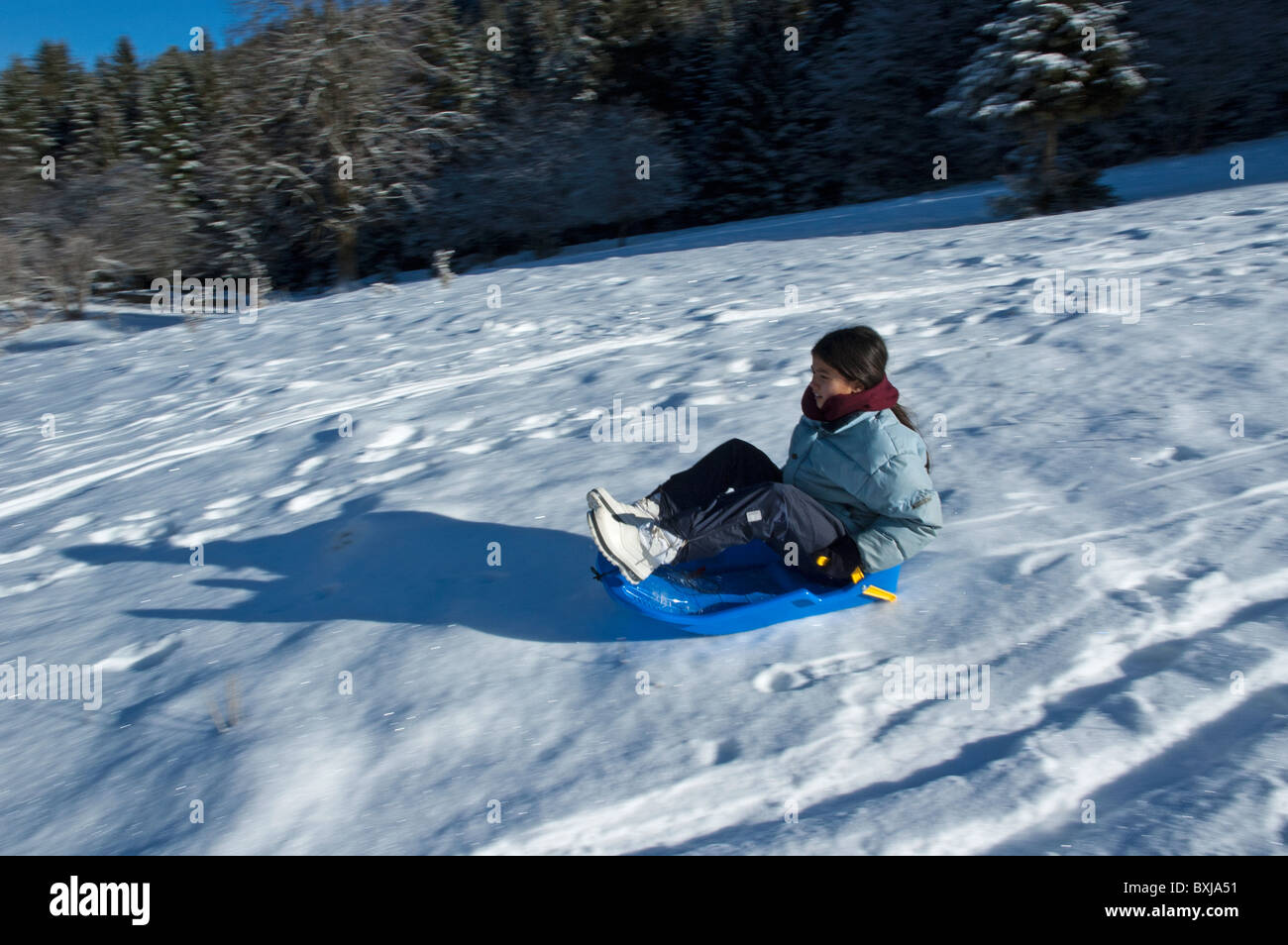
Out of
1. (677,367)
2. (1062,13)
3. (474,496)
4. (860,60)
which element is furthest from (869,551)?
(860,60)

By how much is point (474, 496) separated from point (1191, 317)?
13.1ft

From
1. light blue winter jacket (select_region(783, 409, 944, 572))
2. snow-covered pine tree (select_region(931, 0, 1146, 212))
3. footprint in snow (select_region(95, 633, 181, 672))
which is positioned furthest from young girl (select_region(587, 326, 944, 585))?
snow-covered pine tree (select_region(931, 0, 1146, 212))

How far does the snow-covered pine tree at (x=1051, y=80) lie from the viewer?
11.5 metres

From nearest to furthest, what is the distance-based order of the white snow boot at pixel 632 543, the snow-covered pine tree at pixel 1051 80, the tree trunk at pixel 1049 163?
1. the white snow boot at pixel 632 543
2. the snow-covered pine tree at pixel 1051 80
3. the tree trunk at pixel 1049 163

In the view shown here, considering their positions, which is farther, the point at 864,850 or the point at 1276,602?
the point at 1276,602

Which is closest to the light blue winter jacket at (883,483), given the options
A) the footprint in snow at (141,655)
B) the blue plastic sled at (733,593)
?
the blue plastic sled at (733,593)

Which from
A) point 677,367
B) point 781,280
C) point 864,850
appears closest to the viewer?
point 864,850

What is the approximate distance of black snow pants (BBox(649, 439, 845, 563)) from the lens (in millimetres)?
3082

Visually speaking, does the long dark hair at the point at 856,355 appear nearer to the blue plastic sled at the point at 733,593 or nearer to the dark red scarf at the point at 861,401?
the dark red scarf at the point at 861,401

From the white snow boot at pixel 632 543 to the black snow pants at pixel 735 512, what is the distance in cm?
5

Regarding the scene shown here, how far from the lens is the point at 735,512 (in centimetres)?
313

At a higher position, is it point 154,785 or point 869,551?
point 869,551

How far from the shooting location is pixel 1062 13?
1146 cm
